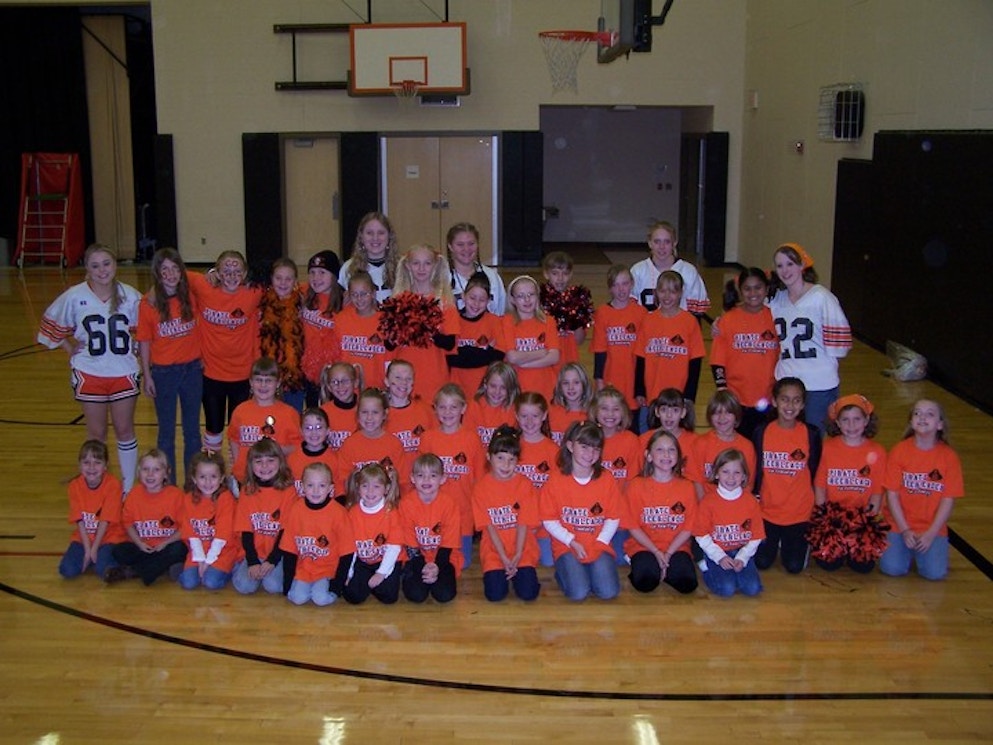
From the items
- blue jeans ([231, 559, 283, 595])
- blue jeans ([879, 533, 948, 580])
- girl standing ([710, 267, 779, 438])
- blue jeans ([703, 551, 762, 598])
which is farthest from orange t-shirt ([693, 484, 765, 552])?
blue jeans ([231, 559, 283, 595])

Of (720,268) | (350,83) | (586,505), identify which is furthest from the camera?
(720,268)

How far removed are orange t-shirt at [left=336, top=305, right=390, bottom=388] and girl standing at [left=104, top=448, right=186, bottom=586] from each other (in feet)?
4.02

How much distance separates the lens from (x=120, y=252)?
19141 mm

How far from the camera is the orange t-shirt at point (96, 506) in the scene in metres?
5.38

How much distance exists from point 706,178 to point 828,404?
1242 cm

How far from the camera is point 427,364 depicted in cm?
611

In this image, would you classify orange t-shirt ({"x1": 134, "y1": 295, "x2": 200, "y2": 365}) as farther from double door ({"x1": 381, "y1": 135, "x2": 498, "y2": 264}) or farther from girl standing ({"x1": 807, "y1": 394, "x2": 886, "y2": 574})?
double door ({"x1": 381, "y1": 135, "x2": 498, "y2": 264})

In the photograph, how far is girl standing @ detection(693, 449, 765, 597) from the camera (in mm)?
5184

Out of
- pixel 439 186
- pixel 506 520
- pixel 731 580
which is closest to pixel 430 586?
pixel 506 520

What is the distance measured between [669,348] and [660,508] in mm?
1290

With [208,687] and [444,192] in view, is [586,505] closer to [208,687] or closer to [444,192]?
[208,687]

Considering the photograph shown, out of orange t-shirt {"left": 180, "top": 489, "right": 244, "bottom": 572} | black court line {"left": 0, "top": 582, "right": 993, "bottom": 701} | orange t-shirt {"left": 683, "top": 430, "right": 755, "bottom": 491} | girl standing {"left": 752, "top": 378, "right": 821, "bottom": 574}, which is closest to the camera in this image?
black court line {"left": 0, "top": 582, "right": 993, "bottom": 701}

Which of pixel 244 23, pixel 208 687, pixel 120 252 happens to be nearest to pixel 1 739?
pixel 208 687

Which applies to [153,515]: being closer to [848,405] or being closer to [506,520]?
[506,520]
